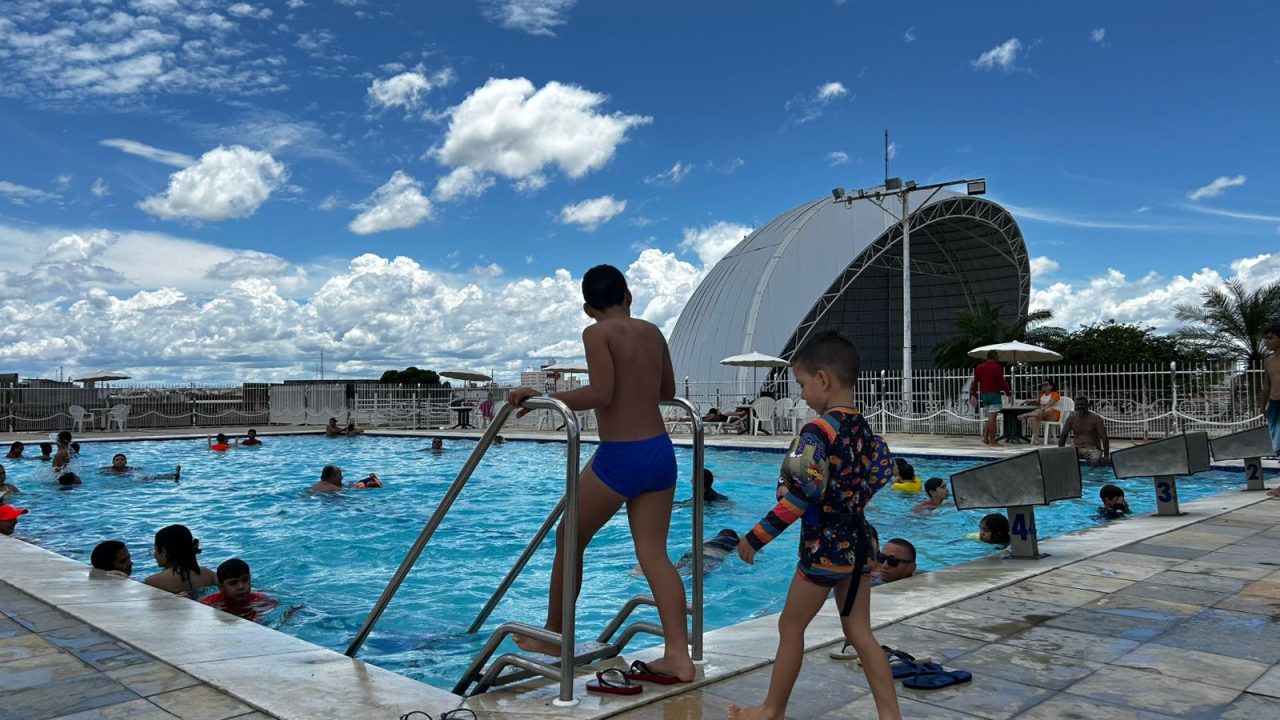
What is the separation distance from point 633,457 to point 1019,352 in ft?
62.9

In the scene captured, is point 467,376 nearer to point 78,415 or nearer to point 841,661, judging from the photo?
point 78,415

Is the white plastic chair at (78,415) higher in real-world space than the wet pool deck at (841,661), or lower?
higher

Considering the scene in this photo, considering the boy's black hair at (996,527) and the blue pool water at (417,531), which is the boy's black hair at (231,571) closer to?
the blue pool water at (417,531)

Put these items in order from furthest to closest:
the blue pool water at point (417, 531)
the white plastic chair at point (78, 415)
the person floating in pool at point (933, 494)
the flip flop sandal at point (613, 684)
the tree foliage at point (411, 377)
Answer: the tree foliage at point (411, 377) → the white plastic chair at point (78, 415) → the person floating in pool at point (933, 494) → the blue pool water at point (417, 531) → the flip flop sandal at point (613, 684)

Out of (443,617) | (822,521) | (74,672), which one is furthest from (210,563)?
(822,521)

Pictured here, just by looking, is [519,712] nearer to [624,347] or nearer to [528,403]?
[528,403]

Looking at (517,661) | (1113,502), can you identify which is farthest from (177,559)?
(1113,502)

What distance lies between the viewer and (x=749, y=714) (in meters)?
2.72

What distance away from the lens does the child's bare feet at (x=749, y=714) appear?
8.74 feet

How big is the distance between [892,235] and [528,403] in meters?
36.7

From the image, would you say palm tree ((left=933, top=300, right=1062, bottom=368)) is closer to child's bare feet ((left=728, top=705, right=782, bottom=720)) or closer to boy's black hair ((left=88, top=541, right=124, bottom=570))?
boy's black hair ((left=88, top=541, right=124, bottom=570))

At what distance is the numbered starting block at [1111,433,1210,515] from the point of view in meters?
7.35

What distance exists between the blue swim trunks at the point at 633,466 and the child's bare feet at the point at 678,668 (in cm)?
64

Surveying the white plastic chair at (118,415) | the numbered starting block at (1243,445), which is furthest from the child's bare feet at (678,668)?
the white plastic chair at (118,415)
